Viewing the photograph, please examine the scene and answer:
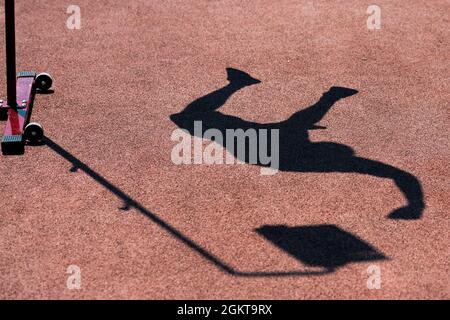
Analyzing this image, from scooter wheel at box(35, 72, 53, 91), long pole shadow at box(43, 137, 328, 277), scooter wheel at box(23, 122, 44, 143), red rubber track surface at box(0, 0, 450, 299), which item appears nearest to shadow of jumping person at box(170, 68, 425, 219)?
red rubber track surface at box(0, 0, 450, 299)

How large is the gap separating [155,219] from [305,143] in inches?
92.8

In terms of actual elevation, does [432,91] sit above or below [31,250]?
above

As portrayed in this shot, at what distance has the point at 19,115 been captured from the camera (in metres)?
8.90

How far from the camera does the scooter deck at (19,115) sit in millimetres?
8367

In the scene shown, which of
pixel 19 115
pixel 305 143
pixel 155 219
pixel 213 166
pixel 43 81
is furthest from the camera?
pixel 43 81

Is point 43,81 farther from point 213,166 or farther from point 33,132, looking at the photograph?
point 213,166

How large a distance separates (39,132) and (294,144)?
3.03 meters

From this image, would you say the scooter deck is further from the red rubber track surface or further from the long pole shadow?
the long pole shadow

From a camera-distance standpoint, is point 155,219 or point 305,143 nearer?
point 155,219

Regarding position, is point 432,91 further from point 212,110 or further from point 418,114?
point 212,110

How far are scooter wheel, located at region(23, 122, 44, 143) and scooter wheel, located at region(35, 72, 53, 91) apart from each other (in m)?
1.32

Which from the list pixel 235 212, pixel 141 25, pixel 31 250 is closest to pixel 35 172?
pixel 31 250

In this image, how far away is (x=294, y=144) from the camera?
28.7ft

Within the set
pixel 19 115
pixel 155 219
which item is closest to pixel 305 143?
pixel 155 219
